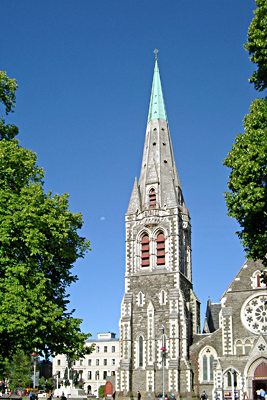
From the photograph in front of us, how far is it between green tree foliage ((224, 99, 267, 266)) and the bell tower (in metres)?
26.7

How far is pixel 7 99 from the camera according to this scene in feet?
80.4

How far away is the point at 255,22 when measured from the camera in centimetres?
2005

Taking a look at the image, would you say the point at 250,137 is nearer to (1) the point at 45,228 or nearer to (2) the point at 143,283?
(1) the point at 45,228

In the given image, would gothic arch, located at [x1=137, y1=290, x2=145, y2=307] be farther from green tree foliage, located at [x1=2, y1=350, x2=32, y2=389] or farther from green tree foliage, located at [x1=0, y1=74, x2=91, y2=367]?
green tree foliage, located at [x1=2, y1=350, x2=32, y2=389]

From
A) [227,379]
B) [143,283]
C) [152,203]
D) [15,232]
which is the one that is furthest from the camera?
[152,203]

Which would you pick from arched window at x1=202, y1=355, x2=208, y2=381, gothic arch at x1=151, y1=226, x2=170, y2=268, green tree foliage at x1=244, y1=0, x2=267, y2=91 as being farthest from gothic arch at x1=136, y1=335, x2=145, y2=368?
green tree foliage at x1=244, y1=0, x2=267, y2=91

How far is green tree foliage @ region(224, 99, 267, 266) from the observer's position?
18.9 metres

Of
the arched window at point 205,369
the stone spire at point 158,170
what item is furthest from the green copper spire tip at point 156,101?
the arched window at point 205,369

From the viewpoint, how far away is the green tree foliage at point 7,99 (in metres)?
24.0

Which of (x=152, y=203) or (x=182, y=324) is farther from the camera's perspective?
(x=152, y=203)

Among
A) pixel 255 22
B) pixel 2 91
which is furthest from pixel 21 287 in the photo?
pixel 255 22

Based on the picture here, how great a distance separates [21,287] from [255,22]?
1416 cm

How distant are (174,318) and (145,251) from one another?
7.92 meters

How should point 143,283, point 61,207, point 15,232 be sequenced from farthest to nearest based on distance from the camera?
point 143,283 → point 61,207 → point 15,232
